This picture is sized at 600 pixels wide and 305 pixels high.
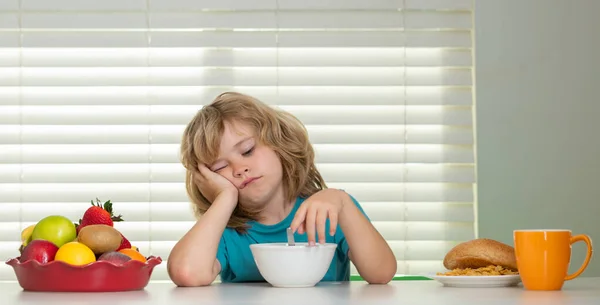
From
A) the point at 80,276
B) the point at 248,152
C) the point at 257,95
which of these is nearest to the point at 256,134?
the point at 248,152

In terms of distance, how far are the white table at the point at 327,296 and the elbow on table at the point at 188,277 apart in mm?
55

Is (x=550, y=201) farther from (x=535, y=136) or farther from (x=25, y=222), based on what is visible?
(x=25, y=222)

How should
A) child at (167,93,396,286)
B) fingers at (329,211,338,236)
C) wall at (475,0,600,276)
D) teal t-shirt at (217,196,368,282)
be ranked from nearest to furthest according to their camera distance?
fingers at (329,211,338,236)
child at (167,93,396,286)
teal t-shirt at (217,196,368,282)
wall at (475,0,600,276)

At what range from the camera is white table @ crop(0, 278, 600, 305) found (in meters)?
1.13

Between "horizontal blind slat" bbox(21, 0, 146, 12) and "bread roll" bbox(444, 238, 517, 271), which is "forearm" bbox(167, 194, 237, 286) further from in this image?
"horizontal blind slat" bbox(21, 0, 146, 12)

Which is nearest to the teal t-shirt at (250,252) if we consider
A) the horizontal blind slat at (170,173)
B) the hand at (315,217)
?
the hand at (315,217)

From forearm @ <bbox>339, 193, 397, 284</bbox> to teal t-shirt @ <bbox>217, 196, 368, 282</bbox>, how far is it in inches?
6.6

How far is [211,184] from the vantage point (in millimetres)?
1717

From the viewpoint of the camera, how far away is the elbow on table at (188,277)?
4.85 ft

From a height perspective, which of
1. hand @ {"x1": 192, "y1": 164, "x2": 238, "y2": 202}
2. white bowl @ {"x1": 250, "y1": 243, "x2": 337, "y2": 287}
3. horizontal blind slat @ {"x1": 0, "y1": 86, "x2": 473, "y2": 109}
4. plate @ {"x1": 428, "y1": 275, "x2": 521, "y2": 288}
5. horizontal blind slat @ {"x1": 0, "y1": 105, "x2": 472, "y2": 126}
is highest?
horizontal blind slat @ {"x1": 0, "y1": 86, "x2": 473, "y2": 109}

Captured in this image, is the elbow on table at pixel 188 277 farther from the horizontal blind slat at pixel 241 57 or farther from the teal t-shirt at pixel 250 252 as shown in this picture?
the horizontal blind slat at pixel 241 57

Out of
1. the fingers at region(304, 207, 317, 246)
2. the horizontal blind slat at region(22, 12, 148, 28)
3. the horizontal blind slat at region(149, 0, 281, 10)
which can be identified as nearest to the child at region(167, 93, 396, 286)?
the fingers at region(304, 207, 317, 246)

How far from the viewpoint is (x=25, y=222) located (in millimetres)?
2855

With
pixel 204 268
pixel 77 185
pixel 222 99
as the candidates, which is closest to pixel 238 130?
pixel 222 99
